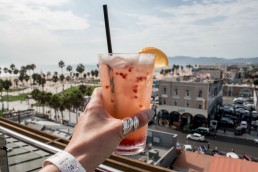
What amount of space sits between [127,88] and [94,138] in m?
0.54

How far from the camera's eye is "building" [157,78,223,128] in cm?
2302

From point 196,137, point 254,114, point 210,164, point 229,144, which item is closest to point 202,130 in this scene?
point 196,137

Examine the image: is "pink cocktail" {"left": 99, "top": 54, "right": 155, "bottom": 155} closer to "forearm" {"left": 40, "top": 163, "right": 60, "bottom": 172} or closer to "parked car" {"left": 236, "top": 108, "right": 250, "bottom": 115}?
"forearm" {"left": 40, "top": 163, "right": 60, "bottom": 172}

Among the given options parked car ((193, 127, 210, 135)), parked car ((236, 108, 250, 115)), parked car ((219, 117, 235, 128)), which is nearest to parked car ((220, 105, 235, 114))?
→ parked car ((236, 108, 250, 115))

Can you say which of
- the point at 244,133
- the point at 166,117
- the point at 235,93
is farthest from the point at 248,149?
the point at 235,93

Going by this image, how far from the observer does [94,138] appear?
1.20 m

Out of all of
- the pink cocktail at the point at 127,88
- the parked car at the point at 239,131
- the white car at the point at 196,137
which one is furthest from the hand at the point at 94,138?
the parked car at the point at 239,131

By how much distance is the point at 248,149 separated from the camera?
19844 mm

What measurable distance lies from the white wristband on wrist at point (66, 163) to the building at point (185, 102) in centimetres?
2226

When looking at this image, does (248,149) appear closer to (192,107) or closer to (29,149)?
(192,107)

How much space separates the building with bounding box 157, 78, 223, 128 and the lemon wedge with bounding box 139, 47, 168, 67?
21.3 meters

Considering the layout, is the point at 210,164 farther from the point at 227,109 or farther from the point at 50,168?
the point at 227,109

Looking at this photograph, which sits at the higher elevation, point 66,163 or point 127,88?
point 127,88

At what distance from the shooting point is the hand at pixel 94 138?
1152 mm
